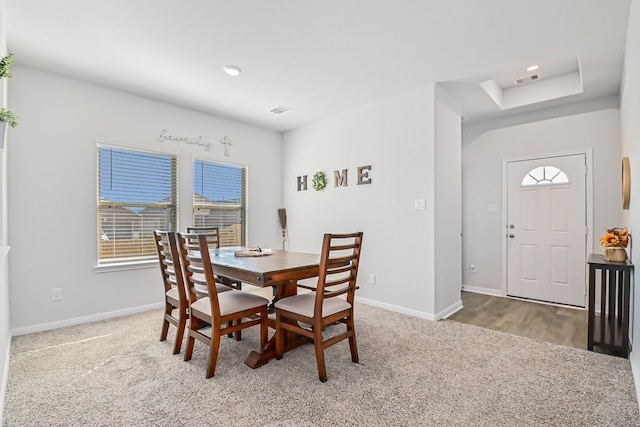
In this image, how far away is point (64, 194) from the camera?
3111 mm

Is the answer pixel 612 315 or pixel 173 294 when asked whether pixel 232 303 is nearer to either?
pixel 173 294

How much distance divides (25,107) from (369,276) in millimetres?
3918

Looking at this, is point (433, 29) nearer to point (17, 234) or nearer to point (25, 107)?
point (25, 107)

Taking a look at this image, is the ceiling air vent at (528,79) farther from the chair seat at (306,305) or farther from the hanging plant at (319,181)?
the chair seat at (306,305)

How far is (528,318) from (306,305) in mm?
2687

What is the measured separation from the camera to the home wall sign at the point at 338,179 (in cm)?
397

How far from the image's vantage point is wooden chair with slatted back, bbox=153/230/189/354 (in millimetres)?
2393

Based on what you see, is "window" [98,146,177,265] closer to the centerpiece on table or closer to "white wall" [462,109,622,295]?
"white wall" [462,109,622,295]

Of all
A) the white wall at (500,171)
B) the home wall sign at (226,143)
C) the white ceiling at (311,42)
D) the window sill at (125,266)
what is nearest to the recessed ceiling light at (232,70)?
the white ceiling at (311,42)

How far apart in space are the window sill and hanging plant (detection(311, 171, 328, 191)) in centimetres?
229

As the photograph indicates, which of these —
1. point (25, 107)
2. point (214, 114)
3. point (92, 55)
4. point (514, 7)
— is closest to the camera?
point (514, 7)

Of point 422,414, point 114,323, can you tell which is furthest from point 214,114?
point 422,414

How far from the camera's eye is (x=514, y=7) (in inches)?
83.2

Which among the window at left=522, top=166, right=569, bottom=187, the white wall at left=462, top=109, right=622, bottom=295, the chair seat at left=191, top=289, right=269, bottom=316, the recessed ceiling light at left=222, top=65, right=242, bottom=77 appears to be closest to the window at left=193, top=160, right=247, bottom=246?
the recessed ceiling light at left=222, top=65, right=242, bottom=77
